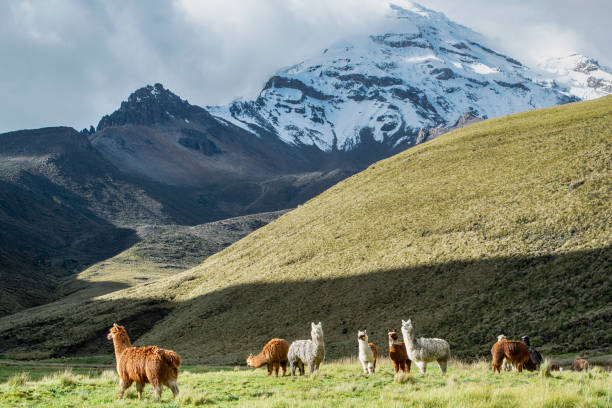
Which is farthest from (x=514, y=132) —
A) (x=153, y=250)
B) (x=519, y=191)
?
(x=153, y=250)

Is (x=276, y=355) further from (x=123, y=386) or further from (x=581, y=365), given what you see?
(x=581, y=365)

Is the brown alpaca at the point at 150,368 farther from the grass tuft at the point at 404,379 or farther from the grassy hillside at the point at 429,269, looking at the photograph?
the grassy hillside at the point at 429,269

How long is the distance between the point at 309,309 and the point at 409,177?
3333cm

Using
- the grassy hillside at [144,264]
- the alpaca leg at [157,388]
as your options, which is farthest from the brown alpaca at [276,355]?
the grassy hillside at [144,264]

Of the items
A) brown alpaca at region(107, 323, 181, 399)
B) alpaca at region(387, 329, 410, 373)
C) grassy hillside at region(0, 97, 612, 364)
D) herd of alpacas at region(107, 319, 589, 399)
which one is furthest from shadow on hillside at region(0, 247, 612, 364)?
brown alpaca at region(107, 323, 181, 399)

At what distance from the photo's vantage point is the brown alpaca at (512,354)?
17.5m

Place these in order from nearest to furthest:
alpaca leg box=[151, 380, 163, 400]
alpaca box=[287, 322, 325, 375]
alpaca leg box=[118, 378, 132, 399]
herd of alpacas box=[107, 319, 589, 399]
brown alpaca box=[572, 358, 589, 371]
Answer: alpaca leg box=[151, 380, 163, 400] < herd of alpacas box=[107, 319, 589, 399] < alpaca leg box=[118, 378, 132, 399] < alpaca box=[287, 322, 325, 375] < brown alpaca box=[572, 358, 589, 371]

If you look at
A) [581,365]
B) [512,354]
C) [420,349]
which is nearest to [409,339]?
[420,349]

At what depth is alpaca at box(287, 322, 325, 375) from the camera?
17.9m

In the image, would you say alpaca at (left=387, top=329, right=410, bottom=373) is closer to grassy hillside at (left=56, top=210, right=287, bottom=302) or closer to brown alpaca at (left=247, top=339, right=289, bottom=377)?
brown alpaca at (left=247, top=339, right=289, bottom=377)

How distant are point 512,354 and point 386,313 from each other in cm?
2542

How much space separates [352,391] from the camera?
14.4 meters

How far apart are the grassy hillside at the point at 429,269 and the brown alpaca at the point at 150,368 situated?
23085mm

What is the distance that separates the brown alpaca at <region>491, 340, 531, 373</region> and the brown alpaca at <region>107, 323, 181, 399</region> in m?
10.9
